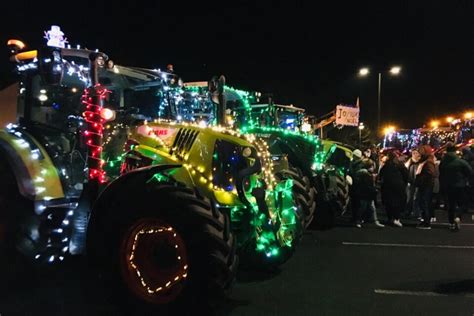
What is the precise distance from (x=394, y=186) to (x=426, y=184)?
81 centimetres

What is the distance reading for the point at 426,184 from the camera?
1195 cm

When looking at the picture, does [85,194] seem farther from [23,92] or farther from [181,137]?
[23,92]

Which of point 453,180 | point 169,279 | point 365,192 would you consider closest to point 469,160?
point 453,180

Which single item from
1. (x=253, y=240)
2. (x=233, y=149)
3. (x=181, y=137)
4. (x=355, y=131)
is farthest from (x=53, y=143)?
(x=355, y=131)

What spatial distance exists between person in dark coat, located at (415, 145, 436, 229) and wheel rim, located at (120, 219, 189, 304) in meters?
8.36

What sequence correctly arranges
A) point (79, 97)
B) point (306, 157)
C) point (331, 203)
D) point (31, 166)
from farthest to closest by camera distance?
point (331, 203) < point (306, 157) < point (79, 97) < point (31, 166)

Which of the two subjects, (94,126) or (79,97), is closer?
(94,126)

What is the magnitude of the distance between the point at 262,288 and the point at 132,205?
2.28m

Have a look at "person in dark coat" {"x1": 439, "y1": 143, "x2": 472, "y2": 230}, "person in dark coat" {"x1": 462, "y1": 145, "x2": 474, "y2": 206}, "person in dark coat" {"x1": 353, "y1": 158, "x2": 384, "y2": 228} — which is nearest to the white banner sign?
"person in dark coat" {"x1": 462, "y1": 145, "x2": 474, "y2": 206}

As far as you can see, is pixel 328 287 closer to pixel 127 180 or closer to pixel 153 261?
pixel 153 261

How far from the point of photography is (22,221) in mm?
6379

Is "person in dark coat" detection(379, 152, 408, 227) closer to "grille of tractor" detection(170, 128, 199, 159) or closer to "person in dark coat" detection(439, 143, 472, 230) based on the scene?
"person in dark coat" detection(439, 143, 472, 230)

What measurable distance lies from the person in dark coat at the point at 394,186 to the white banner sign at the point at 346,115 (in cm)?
707

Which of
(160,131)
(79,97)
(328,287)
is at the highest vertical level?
(79,97)
